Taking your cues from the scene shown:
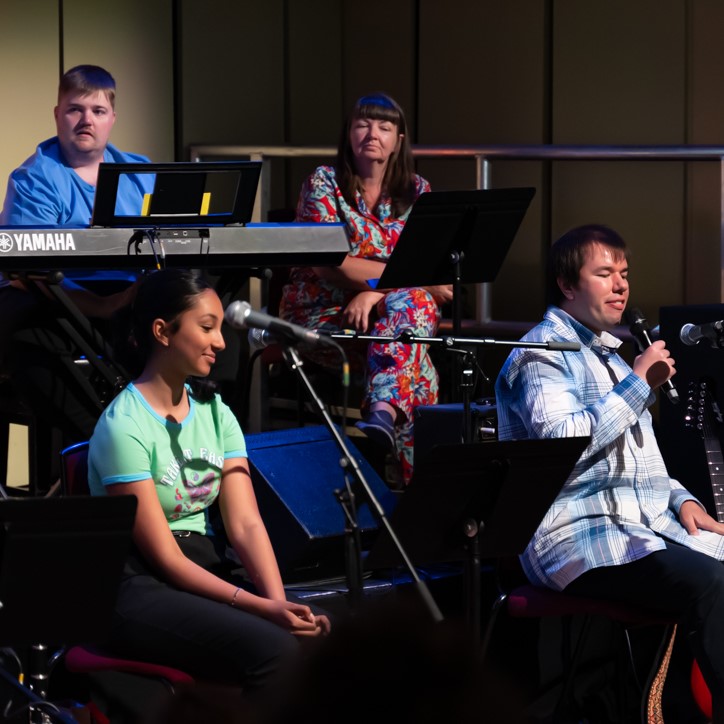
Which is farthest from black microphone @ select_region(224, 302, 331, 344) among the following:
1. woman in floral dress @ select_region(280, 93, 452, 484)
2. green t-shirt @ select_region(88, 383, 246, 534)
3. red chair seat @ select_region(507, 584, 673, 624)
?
woman in floral dress @ select_region(280, 93, 452, 484)

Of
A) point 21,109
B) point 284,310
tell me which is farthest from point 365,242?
point 21,109

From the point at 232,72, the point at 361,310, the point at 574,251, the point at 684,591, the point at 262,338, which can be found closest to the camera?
the point at 262,338

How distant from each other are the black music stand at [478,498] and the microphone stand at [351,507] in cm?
13

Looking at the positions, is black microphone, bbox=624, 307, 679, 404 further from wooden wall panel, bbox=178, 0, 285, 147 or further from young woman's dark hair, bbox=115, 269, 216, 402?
wooden wall panel, bbox=178, 0, 285, 147

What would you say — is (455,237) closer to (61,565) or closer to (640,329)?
(640,329)

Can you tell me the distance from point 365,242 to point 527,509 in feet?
6.50

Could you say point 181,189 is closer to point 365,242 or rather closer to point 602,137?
point 365,242

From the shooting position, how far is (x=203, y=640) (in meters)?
2.56

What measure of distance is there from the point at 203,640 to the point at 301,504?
29.1 inches

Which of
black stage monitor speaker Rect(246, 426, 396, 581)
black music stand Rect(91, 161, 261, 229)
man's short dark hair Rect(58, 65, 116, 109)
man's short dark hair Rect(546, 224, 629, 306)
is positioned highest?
man's short dark hair Rect(58, 65, 116, 109)

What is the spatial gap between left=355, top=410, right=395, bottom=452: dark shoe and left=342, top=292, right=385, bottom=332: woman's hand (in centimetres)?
33

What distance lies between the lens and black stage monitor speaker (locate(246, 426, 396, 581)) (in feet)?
10.5

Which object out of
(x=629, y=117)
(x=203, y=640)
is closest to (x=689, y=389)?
(x=203, y=640)

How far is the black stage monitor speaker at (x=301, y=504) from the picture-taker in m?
3.21
